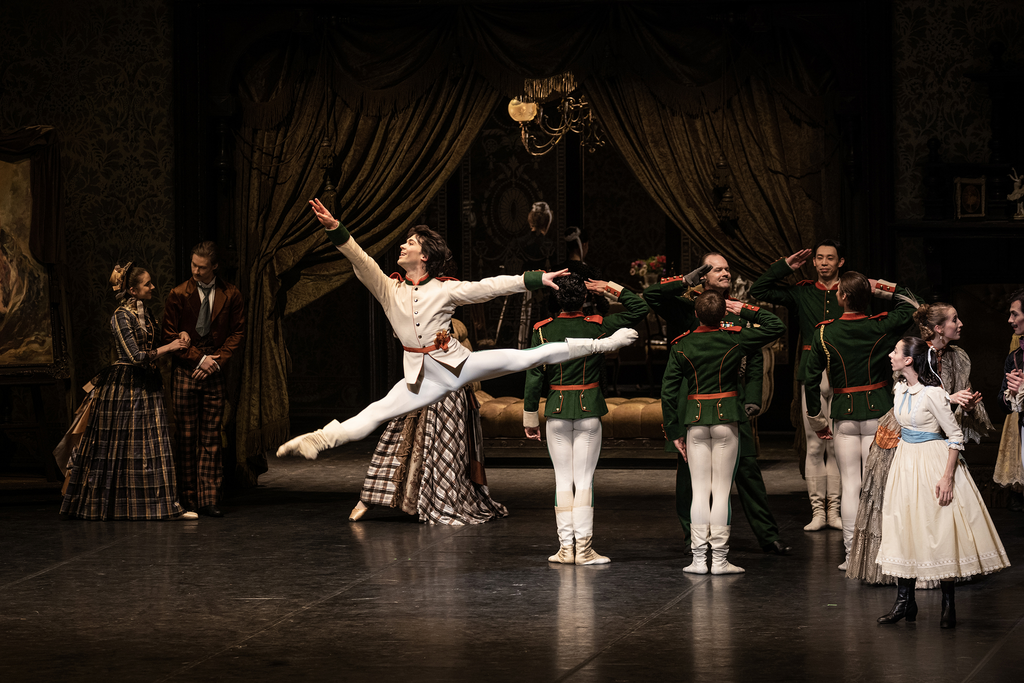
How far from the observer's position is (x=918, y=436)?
16.5 feet

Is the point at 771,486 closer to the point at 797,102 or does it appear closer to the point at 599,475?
the point at 599,475

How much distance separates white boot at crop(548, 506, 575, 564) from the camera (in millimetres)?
6055

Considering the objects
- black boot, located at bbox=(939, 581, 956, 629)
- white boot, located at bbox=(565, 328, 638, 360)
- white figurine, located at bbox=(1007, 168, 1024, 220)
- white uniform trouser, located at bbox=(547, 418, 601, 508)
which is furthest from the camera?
white figurine, located at bbox=(1007, 168, 1024, 220)

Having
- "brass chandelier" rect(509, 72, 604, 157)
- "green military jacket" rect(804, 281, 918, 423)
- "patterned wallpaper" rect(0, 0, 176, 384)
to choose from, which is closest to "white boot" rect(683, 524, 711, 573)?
"green military jacket" rect(804, 281, 918, 423)

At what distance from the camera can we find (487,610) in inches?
206

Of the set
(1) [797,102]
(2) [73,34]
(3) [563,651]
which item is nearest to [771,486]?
(1) [797,102]

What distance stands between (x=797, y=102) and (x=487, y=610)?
4057mm

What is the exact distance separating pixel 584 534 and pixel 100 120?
172 inches

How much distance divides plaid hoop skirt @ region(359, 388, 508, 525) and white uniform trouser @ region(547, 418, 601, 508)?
3.94 ft

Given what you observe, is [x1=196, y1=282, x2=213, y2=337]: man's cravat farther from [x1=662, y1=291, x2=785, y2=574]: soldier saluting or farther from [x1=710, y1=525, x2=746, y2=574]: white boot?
[x1=710, y1=525, x2=746, y2=574]: white boot

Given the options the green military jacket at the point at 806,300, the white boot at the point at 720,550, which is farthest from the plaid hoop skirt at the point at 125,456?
the green military jacket at the point at 806,300

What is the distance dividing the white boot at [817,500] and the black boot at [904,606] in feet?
6.14

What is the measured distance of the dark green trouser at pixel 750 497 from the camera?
6137mm

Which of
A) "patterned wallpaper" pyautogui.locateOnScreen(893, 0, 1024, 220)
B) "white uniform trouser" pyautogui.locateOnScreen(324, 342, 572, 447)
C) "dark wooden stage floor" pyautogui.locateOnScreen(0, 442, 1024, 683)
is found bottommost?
"dark wooden stage floor" pyautogui.locateOnScreen(0, 442, 1024, 683)
